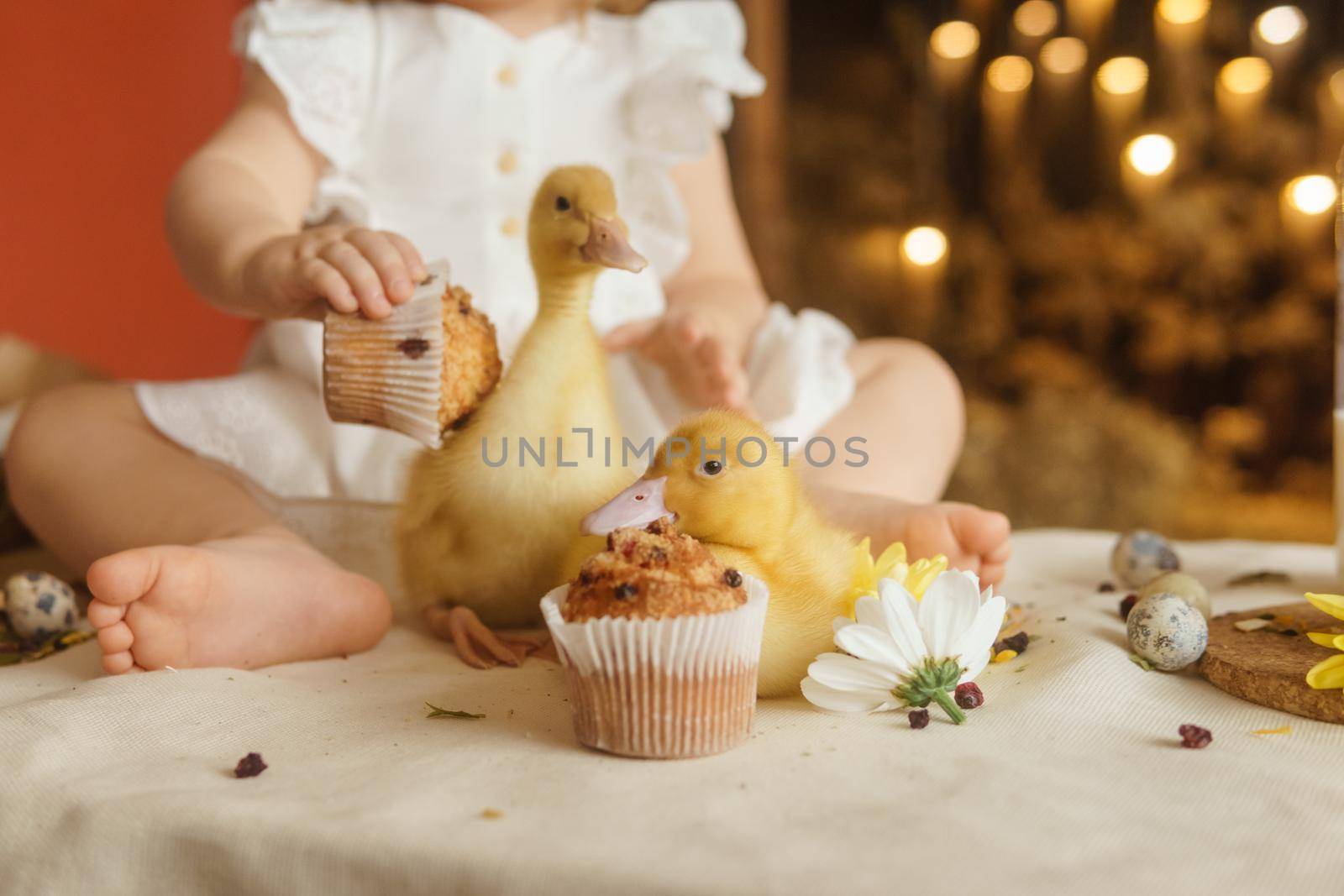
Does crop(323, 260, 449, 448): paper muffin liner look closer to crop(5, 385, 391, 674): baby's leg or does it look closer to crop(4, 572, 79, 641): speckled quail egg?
crop(5, 385, 391, 674): baby's leg

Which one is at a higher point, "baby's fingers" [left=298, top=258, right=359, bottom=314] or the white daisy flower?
"baby's fingers" [left=298, top=258, right=359, bottom=314]

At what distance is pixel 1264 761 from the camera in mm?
654

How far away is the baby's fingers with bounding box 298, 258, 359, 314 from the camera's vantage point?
827 mm

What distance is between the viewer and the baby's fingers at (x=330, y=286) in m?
0.83

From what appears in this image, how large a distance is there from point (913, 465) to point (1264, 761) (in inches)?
23.3

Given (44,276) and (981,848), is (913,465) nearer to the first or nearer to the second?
(981,848)

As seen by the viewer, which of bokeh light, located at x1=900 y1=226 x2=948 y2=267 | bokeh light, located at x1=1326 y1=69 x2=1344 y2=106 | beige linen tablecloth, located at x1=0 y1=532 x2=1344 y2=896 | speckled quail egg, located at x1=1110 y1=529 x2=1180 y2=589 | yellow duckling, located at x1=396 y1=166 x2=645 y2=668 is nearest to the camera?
beige linen tablecloth, located at x1=0 y1=532 x2=1344 y2=896

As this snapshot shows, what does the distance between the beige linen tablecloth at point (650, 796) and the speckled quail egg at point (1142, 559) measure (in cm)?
32

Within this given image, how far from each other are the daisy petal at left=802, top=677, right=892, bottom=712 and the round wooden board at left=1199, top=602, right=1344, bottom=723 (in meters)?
0.24

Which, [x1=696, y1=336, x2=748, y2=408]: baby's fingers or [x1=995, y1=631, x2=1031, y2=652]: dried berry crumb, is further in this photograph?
[x1=696, y1=336, x2=748, y2=408]: baby's fingers

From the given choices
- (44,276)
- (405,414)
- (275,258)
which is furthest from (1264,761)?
(44,276)

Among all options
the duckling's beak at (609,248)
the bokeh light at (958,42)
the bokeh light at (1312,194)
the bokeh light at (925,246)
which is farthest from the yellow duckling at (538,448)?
the bokeh light at (1312,194)

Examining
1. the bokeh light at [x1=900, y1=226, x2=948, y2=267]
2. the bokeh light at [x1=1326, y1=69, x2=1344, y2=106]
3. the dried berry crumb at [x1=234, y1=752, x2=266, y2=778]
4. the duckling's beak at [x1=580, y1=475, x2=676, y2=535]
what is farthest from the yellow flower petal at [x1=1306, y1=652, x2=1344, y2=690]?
the bokeh light at [x1=1326, y1=69, x2=1344, y2=106]

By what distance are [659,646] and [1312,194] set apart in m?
2.41
